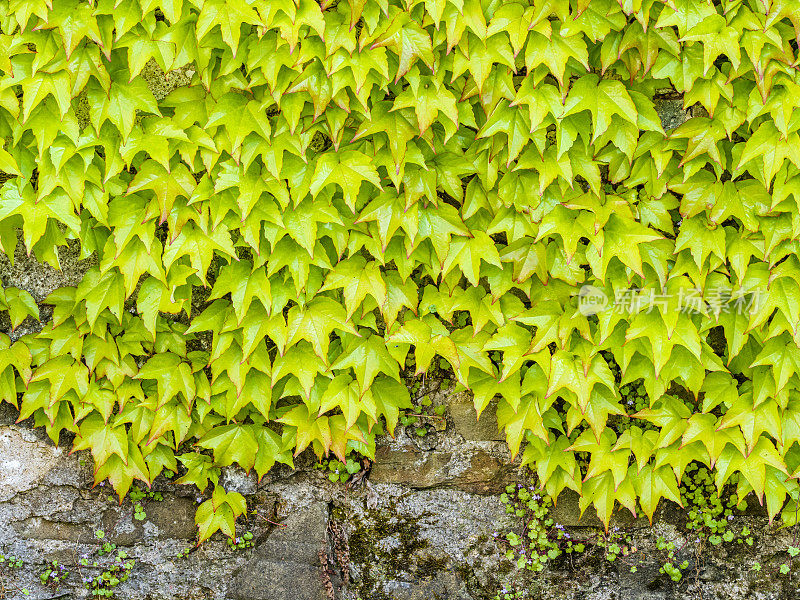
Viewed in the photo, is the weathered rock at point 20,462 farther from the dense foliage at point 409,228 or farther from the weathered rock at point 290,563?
the weathered rock at point 290,563

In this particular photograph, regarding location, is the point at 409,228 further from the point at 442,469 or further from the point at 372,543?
the point at 372,543

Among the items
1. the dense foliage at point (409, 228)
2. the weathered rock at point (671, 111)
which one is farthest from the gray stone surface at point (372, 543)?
the weathered rock at point (671, 111)

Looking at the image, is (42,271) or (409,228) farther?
(42,271)

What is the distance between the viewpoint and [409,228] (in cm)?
171

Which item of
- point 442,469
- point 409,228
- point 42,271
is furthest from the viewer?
point 442,469

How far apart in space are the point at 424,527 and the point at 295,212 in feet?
3.67

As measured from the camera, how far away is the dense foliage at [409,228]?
5.35ft

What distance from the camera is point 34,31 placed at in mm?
1607

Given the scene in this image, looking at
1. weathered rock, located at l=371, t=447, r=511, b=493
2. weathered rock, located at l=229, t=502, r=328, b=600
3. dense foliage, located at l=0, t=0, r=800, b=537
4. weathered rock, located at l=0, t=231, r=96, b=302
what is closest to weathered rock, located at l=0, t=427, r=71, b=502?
dense foliage, located at l=0, t=0, r=800, b=537

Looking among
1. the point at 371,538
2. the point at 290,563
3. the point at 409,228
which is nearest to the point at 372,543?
the point at 371,538

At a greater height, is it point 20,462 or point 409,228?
point 409,228

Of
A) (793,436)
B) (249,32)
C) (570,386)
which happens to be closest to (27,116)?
(249,32)

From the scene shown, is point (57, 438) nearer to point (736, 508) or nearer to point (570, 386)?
point (570, 386)

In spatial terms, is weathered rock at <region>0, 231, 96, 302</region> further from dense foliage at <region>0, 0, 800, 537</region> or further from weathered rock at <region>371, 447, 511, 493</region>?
weathered rock at <region>371, 447, 511, 493</region>
